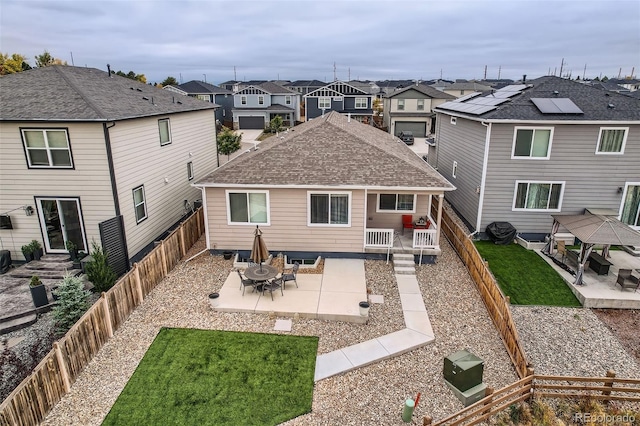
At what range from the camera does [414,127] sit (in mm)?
47875

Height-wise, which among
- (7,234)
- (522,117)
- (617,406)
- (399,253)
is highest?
(522,117)

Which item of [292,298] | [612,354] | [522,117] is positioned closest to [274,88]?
[522,117]

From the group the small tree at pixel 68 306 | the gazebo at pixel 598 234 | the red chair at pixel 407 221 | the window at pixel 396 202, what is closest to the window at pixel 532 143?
the gazebo at pixel 598 234

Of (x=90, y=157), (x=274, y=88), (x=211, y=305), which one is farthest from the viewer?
(x=274, y=88)

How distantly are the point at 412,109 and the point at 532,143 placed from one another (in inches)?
1296

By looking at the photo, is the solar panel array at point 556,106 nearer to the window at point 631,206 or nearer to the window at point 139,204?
the window at point 631,206

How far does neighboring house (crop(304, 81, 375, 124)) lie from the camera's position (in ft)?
170

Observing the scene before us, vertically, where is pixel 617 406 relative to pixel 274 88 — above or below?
below

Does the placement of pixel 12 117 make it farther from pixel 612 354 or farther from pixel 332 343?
pixel 612 354

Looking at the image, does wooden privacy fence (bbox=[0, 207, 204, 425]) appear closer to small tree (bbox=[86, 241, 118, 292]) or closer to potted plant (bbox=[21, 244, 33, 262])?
small tree (bbox=[86, 241, 118, 292])

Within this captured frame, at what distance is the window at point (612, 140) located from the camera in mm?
15852

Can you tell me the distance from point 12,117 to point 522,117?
18.9 metres

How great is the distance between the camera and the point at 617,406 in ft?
28.0

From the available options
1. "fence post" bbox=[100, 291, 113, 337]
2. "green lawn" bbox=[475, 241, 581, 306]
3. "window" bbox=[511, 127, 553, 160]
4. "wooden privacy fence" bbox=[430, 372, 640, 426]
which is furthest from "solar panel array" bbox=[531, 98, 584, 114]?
"fence post" bbox=[100, 291, 113, 337]
